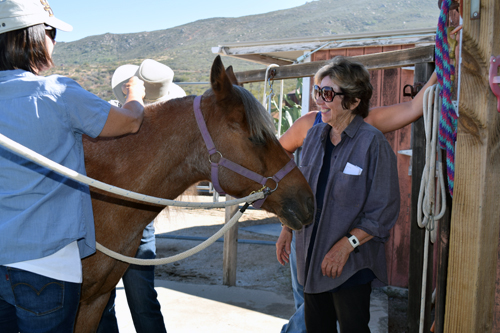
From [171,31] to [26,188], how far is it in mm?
101703

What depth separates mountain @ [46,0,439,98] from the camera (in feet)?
254

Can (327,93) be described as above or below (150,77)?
below

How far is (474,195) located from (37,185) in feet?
4.17

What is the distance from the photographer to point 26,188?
3.77 ft

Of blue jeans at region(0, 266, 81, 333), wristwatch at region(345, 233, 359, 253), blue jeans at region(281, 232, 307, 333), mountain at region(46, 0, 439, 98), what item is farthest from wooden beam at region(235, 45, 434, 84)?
mountain at region(46, 0, 439, 98)

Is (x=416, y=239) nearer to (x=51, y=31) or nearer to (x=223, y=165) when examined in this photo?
(x=223, y=165)

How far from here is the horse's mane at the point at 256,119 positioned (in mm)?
1652

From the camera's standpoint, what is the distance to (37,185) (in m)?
1.17

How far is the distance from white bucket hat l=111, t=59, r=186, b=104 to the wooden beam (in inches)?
39.9

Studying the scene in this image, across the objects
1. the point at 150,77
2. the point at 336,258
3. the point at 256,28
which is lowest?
the point at 336,258

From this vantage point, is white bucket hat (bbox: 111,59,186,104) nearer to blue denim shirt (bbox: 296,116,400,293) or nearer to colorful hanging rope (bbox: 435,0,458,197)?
blue denim shirt (bbox: 296,116,400,293)

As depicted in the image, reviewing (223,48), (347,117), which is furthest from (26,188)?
(223,48)

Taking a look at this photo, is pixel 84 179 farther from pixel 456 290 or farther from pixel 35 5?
pixel 456 290

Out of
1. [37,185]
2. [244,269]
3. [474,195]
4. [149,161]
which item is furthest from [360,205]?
[244,269]
